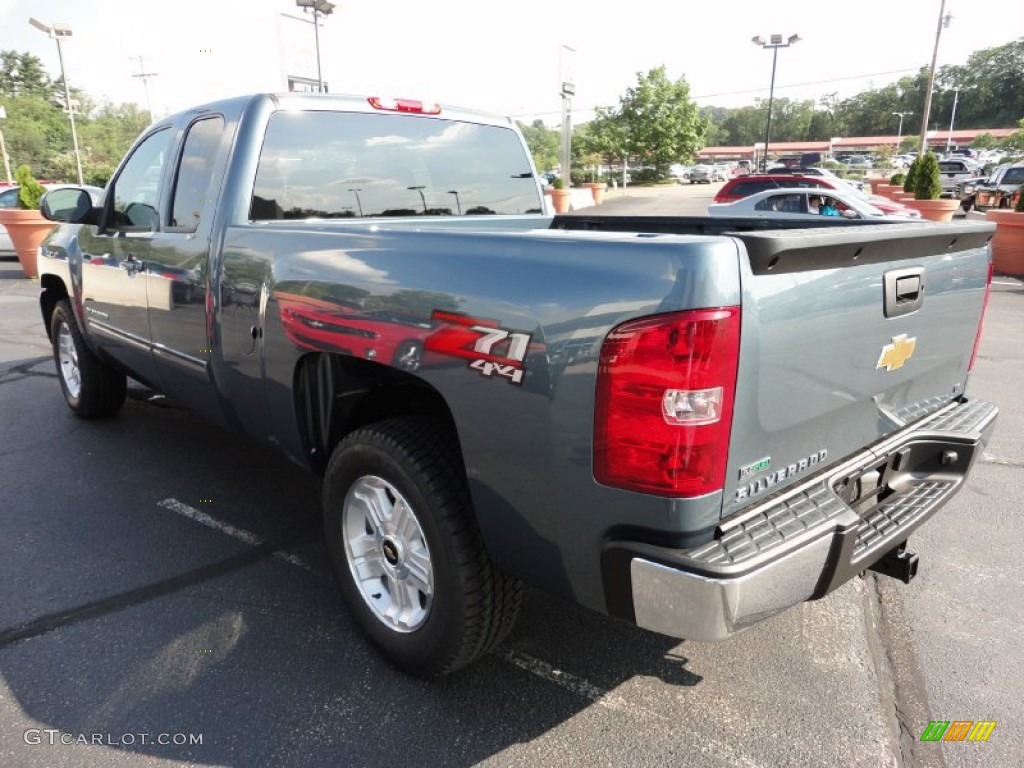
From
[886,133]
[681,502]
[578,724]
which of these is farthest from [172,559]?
[886,133]

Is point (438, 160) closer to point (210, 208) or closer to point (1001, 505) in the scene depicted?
point (210, 208)

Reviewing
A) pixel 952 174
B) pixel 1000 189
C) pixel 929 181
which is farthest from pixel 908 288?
pixel 952 174

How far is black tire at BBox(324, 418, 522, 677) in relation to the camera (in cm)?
215

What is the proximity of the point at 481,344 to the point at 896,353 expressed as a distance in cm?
133

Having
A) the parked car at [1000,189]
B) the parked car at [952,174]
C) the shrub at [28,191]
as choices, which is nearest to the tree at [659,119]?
the parked car at [952,174]

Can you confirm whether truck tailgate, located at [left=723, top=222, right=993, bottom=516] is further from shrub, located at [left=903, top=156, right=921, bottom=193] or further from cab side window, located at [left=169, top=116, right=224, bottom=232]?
shrub, located at [left=903, top=156, right=921, bottom=193]

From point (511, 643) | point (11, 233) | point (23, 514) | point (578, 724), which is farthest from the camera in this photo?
Answer: point (11, 233)

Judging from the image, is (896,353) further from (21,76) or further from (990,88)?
(990,88)

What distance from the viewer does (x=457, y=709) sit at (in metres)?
2.36

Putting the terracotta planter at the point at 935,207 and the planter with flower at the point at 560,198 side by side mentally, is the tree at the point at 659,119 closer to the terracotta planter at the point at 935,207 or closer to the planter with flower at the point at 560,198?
the planter with flower at the point at 560,198

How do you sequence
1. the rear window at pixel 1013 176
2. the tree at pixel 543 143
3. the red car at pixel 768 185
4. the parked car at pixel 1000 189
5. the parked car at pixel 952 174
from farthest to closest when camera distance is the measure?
1. the tree at pixel 543 143
2. the parked car at pixel 952 174
3. the rear window at pixel 1013 176
4. the parked car at pixel 1000 189
5. the red car at pixel 768 185

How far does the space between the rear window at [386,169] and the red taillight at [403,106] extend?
0.04 metres

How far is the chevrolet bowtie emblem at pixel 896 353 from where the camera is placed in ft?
7.20

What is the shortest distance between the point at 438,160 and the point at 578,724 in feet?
9.21
